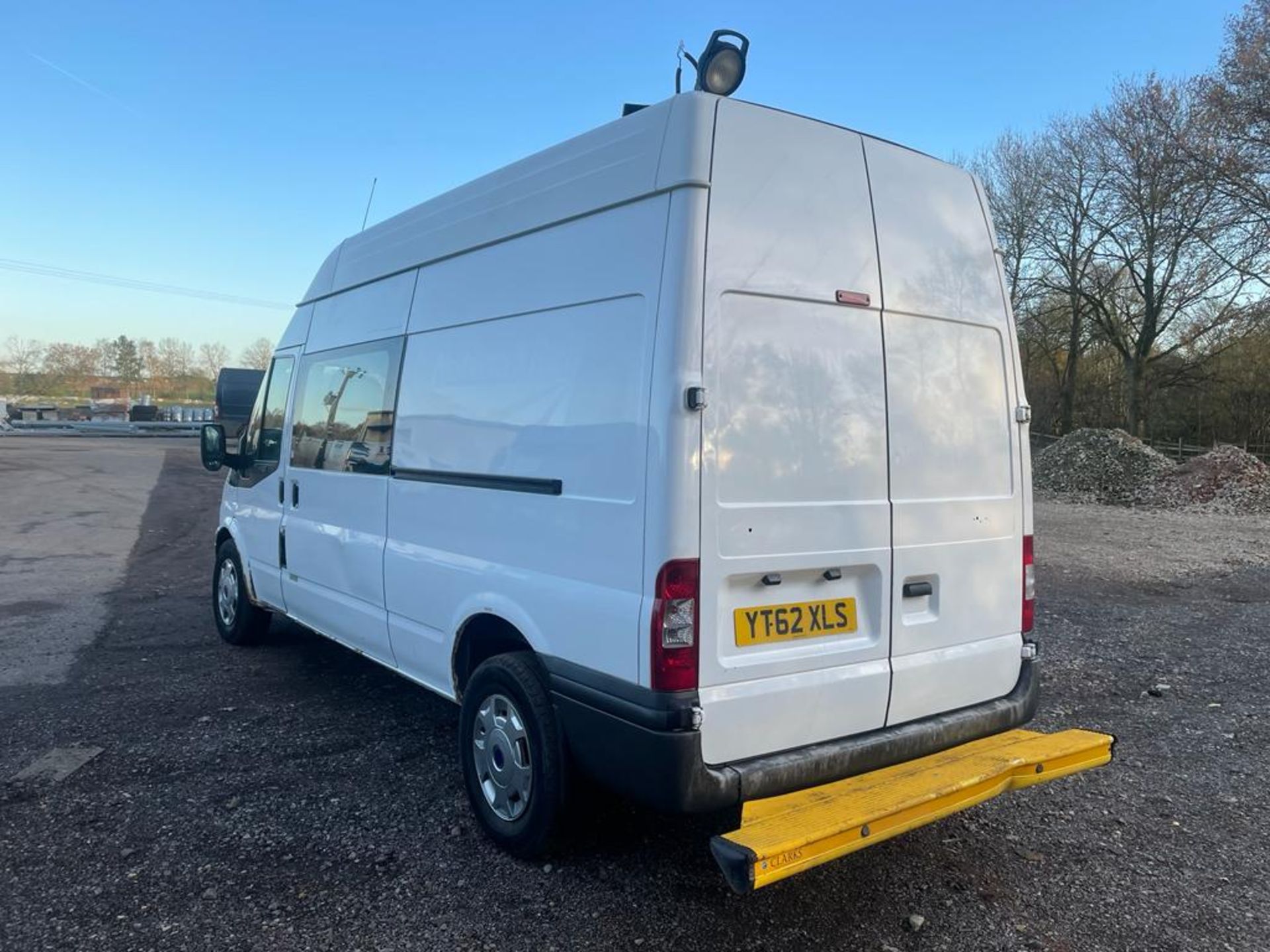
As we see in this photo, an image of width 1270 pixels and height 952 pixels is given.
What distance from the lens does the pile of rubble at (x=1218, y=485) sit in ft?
60.2

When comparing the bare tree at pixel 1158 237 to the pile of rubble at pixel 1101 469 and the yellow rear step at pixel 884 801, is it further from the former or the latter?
the yellow rear step at pixel 884 801

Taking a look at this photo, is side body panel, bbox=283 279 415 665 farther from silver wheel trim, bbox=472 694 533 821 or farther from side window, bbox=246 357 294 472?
silver wheel trim, bbox=472 694 533 821

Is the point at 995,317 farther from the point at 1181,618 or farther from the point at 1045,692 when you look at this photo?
the point at 1181,618

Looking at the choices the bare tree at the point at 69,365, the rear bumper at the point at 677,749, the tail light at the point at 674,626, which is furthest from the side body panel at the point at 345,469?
the bare tree at the point at 69,365

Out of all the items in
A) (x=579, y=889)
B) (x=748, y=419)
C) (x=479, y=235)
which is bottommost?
(x=579, y=889)

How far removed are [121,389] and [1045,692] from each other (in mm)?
83382

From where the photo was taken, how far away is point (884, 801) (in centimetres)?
300

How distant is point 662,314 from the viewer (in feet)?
9.69

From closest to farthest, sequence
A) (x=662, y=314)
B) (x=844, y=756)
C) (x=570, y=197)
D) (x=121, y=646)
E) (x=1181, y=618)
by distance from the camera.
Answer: (x=662, y=314) → (x=844, y=756) → (x=570, y=197) → (x=121, y=646) → (x=1181, y=618)

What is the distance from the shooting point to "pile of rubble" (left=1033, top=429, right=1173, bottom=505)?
65.4ft

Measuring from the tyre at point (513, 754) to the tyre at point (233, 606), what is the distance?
10.9ft

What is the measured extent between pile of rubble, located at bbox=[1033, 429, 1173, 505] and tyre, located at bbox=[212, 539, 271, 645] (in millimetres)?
18673

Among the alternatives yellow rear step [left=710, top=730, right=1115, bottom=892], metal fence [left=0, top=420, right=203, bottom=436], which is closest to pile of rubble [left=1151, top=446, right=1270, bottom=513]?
yellow rear step [left=710, top=730, right=1115, bottom=892]

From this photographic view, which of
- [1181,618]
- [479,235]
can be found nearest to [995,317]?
[479,235]
